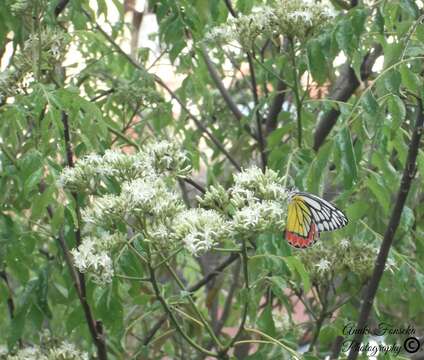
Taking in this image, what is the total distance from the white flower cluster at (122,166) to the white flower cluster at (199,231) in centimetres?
23

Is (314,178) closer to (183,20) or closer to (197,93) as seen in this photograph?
(183,20)

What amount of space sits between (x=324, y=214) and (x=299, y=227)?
0.15 m

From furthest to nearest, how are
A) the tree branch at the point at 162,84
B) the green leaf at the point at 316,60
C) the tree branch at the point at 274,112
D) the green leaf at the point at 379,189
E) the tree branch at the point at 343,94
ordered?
the tree branch at the point at 274,112
the tree branch at the point at 343,94
the tree branch at the point at 162,84
the green leaf at the point at 379,189
the green leaf at the point at 316,60

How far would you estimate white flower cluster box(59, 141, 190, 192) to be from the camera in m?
2.50

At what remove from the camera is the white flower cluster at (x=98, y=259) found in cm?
236

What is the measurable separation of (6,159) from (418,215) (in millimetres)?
1746

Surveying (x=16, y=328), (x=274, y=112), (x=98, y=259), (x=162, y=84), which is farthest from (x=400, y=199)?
(x=274, y=112)

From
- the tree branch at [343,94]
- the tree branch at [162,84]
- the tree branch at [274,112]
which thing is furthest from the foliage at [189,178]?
the tree branch at [274,112]

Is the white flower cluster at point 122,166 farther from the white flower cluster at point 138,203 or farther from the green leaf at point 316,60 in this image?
the green leaf at point 316,60

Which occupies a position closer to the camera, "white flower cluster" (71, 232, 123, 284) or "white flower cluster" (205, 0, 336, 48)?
"white flower cluster" (71, 232, 123, 284)

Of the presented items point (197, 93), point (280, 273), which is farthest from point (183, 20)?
point (280, 273)

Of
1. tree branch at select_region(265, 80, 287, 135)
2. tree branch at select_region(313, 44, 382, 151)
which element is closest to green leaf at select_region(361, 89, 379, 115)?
tree branch at select_region(313, 44, 382, 151)

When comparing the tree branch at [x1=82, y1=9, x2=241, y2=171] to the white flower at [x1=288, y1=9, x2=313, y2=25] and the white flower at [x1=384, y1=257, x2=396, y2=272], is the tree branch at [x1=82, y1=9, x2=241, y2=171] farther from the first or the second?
the white flower at [x1=288, y1=9, x2=313, y2=25]

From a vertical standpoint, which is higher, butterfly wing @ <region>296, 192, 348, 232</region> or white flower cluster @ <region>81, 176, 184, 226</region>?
white flower cluster @ <region>81, 176, 184, 226</region>
